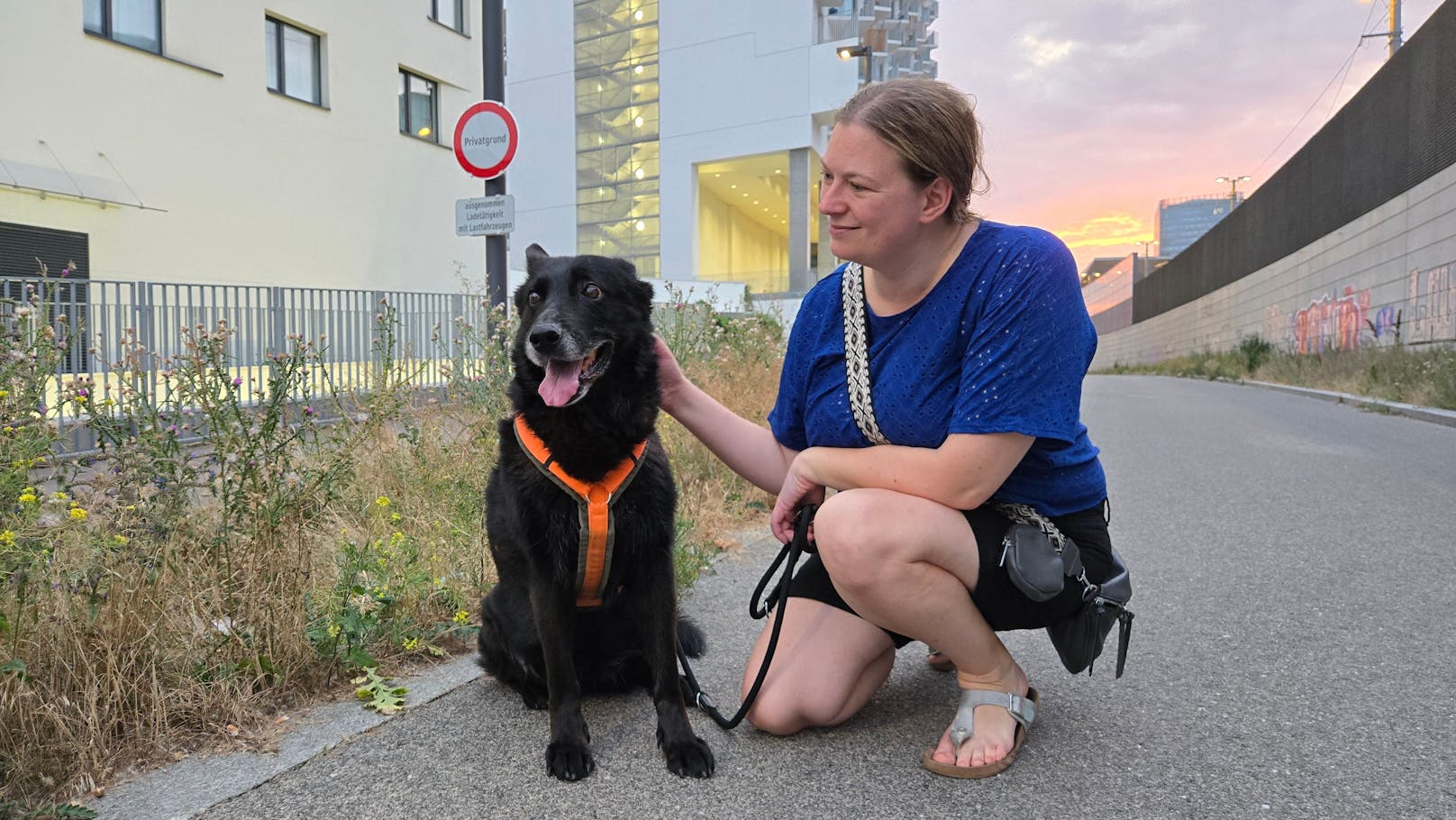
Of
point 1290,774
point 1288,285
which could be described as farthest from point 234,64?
point 1288,285

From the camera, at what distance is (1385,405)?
35.3 feet

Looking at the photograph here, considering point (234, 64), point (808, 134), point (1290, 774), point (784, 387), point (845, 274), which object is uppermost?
point (808, 134)

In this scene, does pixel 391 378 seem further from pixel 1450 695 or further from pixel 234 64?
pixel 234 64

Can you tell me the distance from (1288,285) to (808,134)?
20.9m

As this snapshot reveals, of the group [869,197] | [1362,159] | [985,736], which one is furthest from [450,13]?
[985,736]

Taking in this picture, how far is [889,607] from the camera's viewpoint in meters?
2.07

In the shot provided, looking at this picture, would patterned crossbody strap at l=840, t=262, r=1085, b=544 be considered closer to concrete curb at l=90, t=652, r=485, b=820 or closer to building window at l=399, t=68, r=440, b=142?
concrete curb at l=90, t=652, r=485, b=820

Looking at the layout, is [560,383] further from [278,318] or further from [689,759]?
[278,318]

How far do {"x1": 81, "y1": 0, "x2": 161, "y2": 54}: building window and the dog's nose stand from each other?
47.0 feet

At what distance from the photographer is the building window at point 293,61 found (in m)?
15.8

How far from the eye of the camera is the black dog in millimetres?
2186

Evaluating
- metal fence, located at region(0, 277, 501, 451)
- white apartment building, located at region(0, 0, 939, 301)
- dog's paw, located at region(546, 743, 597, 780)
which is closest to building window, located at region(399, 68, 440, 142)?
white apartment building, located at region(0, 0, 939, 301)

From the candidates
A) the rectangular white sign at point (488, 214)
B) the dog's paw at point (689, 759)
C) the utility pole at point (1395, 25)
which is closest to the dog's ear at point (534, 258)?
the dog's paw at point (689, 759)

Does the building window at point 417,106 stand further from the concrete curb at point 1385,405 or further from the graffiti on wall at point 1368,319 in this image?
the graffiti on wall at point 1368,319
